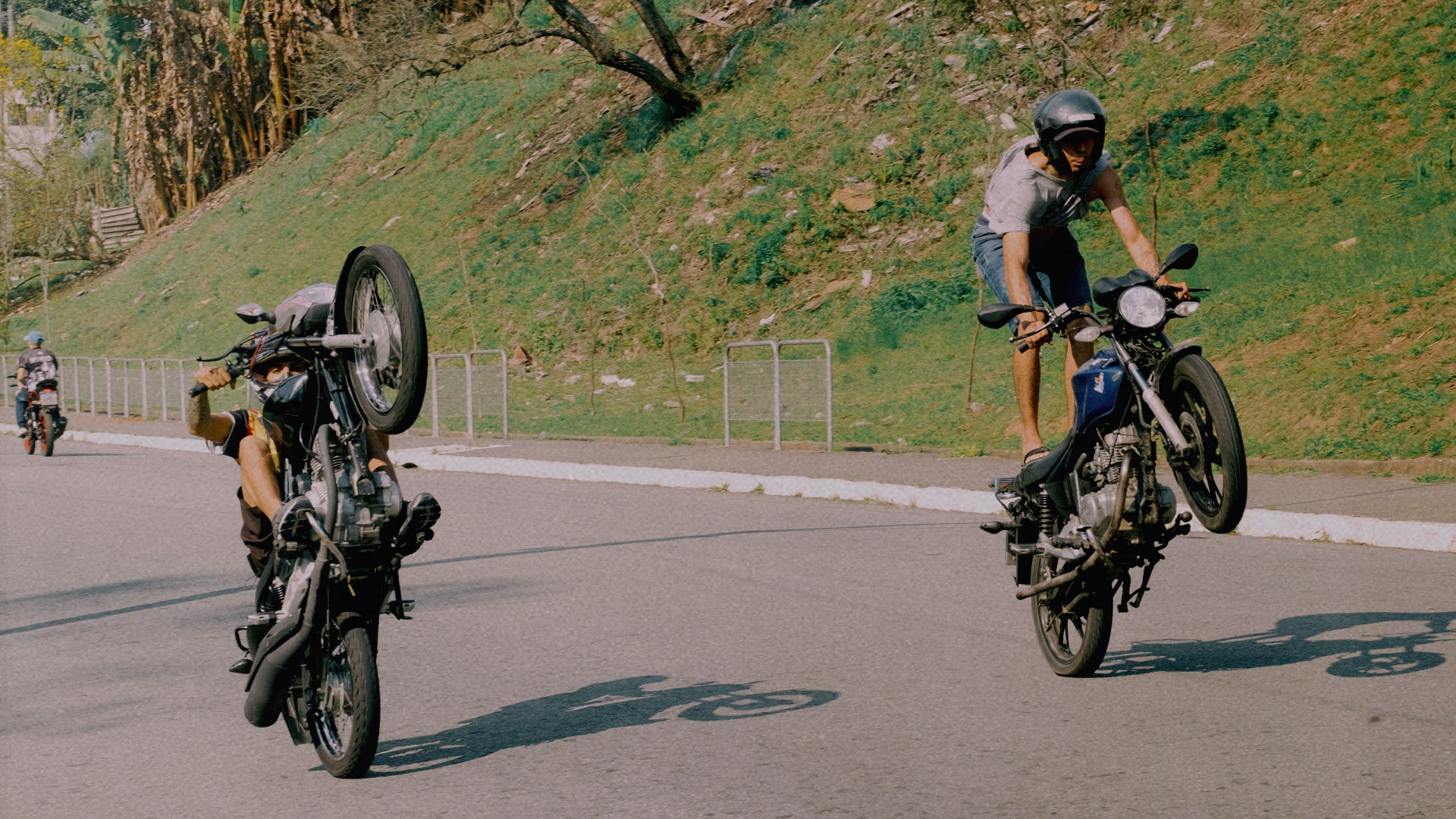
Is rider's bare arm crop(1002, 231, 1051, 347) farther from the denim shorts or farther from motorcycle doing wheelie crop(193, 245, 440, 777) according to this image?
motorcycle doing wheelie crop(193, 245, 440, 777)

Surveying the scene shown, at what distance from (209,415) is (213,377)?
0.28 metres

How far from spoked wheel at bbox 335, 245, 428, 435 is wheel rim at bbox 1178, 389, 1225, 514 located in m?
2.60

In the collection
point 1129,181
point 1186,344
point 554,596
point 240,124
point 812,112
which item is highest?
point 240,124

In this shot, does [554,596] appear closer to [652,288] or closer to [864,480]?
[864,480]

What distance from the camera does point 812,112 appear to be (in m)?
33.6

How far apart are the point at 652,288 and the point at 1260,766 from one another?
88.9 ft

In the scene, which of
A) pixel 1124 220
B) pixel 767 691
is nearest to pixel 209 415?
pixel 767 691

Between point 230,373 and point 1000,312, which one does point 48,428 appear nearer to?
point 230,373

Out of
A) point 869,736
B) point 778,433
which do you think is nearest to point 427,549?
point 869,736

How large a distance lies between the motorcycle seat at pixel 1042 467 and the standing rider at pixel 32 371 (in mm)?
19562

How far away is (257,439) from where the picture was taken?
579 cm

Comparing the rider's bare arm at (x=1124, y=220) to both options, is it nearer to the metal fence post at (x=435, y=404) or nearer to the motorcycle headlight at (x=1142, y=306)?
the motorcycle headlight at (x=1142, y=306)

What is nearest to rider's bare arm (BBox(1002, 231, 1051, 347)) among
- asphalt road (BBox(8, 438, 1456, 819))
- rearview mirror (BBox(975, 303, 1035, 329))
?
rearview mirror (BBox(975, 303, 1035, 329))

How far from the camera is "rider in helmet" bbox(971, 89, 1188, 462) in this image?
19.9 ft
